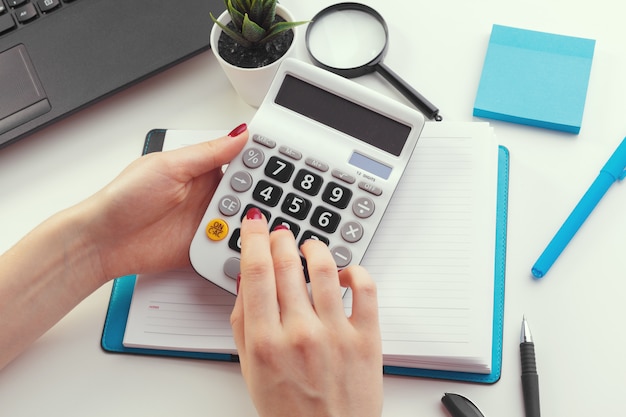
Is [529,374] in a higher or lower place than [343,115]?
lower

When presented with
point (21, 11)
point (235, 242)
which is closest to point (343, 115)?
point (235, 242)

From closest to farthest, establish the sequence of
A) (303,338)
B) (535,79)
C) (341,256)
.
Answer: (303,338)
(341,256)
(535,79)

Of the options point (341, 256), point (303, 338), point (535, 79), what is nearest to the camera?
point (303, 338)

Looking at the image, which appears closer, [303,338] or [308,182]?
[303,338]

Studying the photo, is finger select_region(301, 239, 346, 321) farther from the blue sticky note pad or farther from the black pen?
the blue sticky note pad

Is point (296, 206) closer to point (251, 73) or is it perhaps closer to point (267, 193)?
point (267, 193)

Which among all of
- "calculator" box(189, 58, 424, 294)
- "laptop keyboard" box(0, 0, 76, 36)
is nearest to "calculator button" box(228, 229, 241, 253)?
"calculator" box(189, 58, 424, 294)

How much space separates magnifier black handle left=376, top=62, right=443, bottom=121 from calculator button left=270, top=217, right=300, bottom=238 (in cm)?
22

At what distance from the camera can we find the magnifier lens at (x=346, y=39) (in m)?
0.81

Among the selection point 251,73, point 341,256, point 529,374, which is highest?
point 251,73

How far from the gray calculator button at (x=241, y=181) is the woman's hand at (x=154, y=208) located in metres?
0.02

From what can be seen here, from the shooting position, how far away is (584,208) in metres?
0.72

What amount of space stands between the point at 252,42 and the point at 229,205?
0.62ft

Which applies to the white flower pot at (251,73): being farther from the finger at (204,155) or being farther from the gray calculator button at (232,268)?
the gray calculator button at (232,268)
